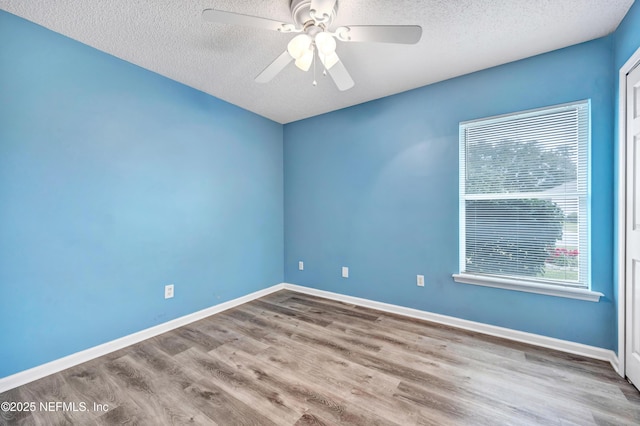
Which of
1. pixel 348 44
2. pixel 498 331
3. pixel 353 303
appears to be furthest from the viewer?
pixel 353 303

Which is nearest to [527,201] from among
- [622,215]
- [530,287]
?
[622,215]

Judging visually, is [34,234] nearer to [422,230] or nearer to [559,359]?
[422,230]

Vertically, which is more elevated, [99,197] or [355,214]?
[99,197]

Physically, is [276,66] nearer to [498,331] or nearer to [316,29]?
[316,29]

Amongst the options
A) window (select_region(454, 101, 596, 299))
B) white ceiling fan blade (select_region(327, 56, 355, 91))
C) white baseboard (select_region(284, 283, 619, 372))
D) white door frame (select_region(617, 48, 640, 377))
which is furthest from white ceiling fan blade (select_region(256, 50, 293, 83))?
white baseboard (select_region(284, 283, 619, 372))

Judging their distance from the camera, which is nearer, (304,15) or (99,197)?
(304,15)

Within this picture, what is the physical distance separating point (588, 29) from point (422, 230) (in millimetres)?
1974

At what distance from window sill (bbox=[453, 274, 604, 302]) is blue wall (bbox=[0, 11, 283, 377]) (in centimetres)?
263

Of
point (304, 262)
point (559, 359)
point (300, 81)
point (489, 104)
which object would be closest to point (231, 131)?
point (300, 81)

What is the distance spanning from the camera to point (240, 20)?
1416 mm

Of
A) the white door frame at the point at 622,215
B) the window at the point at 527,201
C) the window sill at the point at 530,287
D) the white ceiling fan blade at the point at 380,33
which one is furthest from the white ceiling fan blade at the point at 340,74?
the window sill at the point at 530,287

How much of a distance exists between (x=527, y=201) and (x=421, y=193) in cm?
90

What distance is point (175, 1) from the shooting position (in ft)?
5.29

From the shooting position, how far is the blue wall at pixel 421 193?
199 cm
